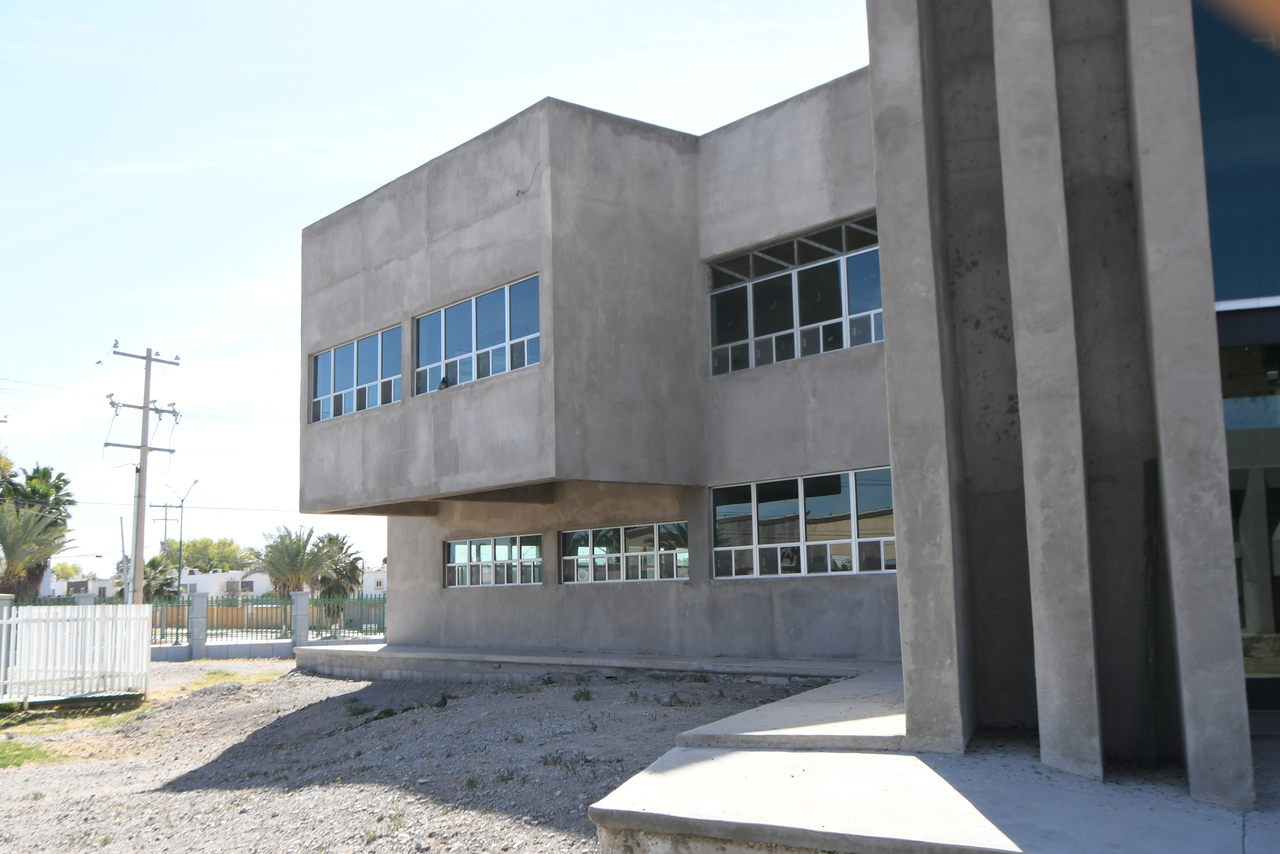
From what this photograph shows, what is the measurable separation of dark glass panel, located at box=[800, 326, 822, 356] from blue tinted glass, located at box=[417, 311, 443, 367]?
674 centimetres

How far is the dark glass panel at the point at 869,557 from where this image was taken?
50.1ft

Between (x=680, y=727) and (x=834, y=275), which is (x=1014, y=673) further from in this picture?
(x=834, y=275)

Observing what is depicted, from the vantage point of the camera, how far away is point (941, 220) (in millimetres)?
8023

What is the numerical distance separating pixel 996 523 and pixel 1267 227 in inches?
125

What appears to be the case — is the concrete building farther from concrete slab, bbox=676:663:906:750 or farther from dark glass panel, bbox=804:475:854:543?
concrete slab, bbox=676:663:906:750

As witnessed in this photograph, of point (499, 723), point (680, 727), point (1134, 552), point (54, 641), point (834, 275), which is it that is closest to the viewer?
point (1134, 552)

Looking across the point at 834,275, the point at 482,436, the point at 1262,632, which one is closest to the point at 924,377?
the point at 1262,632

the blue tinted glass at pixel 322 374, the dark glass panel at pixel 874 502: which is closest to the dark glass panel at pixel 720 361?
the dark glass panel at pixel 874 502

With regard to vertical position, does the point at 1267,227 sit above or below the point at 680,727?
above

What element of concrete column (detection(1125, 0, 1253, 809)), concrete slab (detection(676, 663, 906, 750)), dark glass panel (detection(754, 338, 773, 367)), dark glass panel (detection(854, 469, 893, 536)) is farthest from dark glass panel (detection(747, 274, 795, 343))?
concrete column (detection(1125, 0, 1253, 809))

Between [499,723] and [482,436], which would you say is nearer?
[499,723]

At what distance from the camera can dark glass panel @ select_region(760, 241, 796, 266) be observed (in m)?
17.0

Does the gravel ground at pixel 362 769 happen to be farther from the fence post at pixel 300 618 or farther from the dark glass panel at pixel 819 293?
the fence post at pixel 300 618

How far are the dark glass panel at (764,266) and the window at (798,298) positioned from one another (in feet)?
0.05
